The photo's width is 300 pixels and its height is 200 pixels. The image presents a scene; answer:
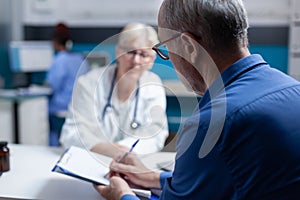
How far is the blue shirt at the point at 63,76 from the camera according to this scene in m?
3.57

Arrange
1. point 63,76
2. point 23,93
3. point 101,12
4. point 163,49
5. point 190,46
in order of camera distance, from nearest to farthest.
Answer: point 190,46, point 163,49, point 63,76, point 23,93, point 101,12

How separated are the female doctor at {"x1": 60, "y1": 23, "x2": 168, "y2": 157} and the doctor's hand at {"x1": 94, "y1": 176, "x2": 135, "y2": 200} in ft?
1.07

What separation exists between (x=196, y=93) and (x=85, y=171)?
1.57 ft

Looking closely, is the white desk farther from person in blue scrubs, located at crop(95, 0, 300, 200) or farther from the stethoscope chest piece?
person in blue scrubs, located at crop(95, 0, 300, 200)

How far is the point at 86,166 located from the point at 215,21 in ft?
2.31

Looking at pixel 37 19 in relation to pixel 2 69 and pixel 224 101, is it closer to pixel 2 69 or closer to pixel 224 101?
pixel 2 69

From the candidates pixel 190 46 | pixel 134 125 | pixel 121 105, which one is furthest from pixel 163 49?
pixel 121 105

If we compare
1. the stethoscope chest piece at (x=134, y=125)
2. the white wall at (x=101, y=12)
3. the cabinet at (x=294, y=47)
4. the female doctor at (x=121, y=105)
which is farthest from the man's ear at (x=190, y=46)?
the white wall at (x=101, y=12)

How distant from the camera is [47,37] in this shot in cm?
431

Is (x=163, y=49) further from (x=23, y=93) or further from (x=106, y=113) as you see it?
(x=23, y=93)

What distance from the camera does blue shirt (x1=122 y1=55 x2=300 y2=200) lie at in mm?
701

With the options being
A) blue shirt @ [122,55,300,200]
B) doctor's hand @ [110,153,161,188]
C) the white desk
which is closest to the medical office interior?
the white desk

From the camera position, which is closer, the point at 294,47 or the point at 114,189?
the point at 114,189

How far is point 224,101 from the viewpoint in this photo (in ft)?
2.39
